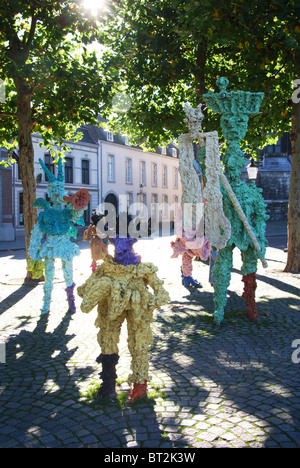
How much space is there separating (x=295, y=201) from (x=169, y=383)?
7.54m

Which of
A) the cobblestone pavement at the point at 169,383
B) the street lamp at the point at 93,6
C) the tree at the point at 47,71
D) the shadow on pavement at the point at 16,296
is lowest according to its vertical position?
the shadow on pavement at the point at 16,296

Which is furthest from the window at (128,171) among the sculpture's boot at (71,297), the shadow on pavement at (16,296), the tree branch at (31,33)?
the sculpture's boot at (71,297)

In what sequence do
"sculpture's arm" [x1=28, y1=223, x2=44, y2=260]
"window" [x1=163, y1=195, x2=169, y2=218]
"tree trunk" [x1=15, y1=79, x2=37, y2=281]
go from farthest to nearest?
"window" [x1=163, y1=195, x2=169, y2=218] → "tree trunk" [x1=15, y1=79, x2=37, y2=281] → "sculpture's arm" [x1=28, y1=223, x2=44, y2=260]

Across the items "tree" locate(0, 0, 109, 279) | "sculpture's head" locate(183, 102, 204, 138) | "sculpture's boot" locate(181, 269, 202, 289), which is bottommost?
"sculpture's boot" locate(181, 269, 202, 289)

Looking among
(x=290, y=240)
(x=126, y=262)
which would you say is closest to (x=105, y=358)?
(x=126, y=262)

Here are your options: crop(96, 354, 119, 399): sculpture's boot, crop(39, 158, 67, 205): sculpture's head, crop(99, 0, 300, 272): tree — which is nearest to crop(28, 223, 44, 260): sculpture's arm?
crop(39, 158, 67, 205): sculpture's head

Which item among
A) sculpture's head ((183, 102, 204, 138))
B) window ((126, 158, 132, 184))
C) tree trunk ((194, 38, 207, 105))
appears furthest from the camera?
window ((126, 158, 132, 184))

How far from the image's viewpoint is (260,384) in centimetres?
378

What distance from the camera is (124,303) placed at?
3498 mm

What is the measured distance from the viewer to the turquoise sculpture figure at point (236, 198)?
562cm

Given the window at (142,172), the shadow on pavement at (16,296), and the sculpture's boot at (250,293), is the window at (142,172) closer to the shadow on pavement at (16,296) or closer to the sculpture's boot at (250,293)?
the shadow on pavement at (16,296)

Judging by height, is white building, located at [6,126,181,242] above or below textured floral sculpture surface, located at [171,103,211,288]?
above

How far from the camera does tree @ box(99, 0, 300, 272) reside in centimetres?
778

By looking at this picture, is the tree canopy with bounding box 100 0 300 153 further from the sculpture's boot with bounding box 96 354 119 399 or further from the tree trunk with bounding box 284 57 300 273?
the sculpture's boot with bounding box 96 354 119 399
